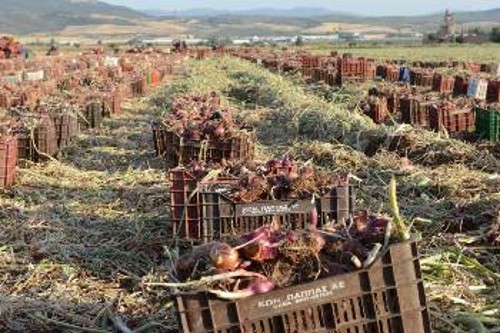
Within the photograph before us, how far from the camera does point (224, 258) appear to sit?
4027 millimetres

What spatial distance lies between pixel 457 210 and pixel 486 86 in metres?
15.4

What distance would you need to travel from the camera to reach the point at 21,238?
7805 mm

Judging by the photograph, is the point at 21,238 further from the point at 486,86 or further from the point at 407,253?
the point at 486,86

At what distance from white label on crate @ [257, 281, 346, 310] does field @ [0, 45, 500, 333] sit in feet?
2.88

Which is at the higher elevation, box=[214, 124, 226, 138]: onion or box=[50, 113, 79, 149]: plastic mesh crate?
box=[214, 124, 226, 138]: onion

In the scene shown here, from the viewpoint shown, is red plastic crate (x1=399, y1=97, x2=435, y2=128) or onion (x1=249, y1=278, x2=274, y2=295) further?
red plastic crate (x1=399, y1=97, x2=435, y2=128)

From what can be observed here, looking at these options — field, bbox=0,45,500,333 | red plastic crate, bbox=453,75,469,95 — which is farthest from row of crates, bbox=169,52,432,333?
red plastic crate, bbox=453,75,469,95

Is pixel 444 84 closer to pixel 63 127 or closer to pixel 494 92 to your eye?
pixel 494 92

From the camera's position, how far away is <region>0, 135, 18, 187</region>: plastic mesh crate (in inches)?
395

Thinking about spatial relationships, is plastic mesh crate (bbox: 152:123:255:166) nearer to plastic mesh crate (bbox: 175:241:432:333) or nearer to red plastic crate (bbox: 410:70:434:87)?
plastic mesh crate (bbox: 175:241:432:333)

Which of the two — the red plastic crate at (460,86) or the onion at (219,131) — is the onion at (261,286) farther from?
the red plastic crate at (460,86)

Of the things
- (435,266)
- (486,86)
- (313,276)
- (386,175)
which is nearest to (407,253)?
(313,276)

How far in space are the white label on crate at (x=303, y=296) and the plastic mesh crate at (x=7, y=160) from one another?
6829mm

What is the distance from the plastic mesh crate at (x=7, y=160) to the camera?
32.9 ft
